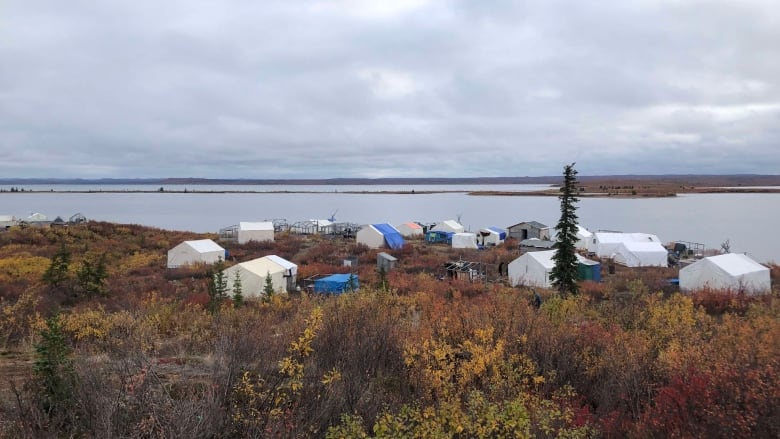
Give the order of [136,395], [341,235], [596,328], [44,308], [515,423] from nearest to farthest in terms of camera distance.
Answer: [515,423] → [136,395] → [596,328] → [44,308] → [341,235]

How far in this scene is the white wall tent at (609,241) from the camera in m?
42.1

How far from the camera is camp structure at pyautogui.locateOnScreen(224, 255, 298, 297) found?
25344 millimetres

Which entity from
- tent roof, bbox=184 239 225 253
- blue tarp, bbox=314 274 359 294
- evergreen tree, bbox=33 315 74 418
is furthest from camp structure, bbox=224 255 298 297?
evergreen tree, bbox=33 315 74 418

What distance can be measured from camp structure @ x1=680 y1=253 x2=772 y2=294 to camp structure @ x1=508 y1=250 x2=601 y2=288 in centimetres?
506

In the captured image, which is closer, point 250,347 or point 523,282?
point 250,347

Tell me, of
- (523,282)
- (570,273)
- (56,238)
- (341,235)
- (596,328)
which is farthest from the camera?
(341,235)

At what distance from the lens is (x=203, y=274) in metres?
30.5


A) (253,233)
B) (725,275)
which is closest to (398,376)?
(725,275)

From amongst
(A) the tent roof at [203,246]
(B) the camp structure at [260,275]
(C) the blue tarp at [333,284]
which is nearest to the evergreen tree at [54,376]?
(C) the blue tarp at [333,284]

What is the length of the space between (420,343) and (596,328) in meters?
3.58

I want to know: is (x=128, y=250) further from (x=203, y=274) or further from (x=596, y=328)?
(x=596, y=328)

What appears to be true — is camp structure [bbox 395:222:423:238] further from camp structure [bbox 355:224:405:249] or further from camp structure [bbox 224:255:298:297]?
camp structure [bbox 224:255:298:297]

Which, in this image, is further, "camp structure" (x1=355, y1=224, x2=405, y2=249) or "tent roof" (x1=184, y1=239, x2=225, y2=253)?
"camp structure" (x1=355, y1=224, x2=405, y2=249)

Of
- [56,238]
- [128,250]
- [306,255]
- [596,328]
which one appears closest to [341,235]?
[306,255]
